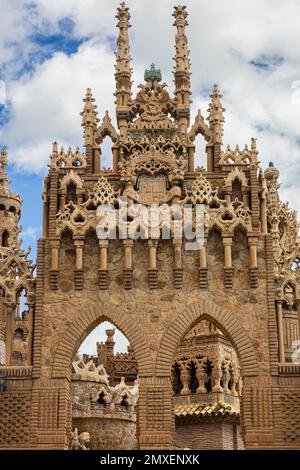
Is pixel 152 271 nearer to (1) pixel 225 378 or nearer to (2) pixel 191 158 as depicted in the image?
(2) pixel 191 158

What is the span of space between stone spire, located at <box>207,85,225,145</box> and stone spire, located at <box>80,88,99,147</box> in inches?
112

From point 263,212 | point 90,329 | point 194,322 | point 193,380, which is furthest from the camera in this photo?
point 193,380

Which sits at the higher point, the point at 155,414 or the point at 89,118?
the point at 89,118

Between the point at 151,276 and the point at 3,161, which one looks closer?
the point at 151,276

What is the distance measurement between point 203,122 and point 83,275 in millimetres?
4980

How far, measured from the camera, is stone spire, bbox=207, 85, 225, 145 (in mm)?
22844

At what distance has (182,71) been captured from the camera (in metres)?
23.6

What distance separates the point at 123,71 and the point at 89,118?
5.22 ft

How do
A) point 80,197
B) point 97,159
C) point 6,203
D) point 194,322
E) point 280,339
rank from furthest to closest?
1. point 6,203
2. point 97,159
3. point 80,197
4. point 194,322
5. point 280,339

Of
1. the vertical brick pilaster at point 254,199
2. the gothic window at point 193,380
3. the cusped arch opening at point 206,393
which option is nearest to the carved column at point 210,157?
the vertical brick pilaster at point 254,199

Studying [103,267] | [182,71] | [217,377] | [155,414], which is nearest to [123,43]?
[182,71]

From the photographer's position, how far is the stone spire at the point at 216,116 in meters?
22.8

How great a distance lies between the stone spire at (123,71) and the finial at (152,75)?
1.56ft

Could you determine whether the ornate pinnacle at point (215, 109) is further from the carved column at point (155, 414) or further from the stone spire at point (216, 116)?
the carved column at point (155, 414)
